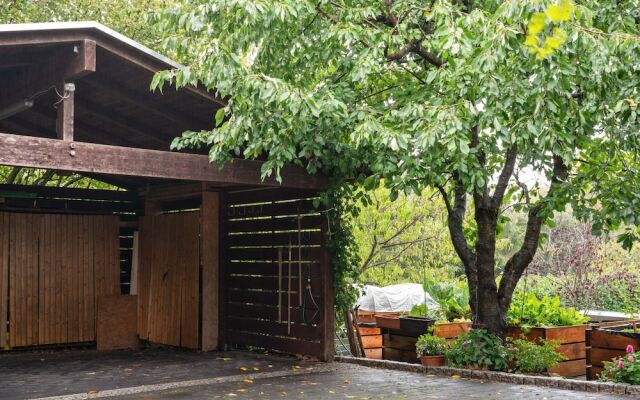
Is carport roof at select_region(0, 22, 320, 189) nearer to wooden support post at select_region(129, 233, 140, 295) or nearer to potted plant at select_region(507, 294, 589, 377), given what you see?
wooden support post at select_region(129, 233, 140, 295)

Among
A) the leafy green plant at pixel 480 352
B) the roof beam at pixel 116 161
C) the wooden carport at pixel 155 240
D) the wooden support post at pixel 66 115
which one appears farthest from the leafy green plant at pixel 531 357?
the wooden support post at pixel 66 115

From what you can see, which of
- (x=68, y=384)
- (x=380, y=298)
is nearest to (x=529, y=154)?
(x=68, y=384)

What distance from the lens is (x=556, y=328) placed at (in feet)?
33.0

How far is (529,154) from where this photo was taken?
293 inches

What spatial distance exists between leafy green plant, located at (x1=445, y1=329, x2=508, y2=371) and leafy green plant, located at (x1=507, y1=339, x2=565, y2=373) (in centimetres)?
15

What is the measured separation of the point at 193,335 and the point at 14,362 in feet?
8.24

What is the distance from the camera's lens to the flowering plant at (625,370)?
776 cm

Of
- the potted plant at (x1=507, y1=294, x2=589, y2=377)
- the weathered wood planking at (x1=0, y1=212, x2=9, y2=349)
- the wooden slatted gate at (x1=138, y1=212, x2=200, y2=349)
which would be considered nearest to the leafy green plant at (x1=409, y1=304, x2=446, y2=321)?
the potted plant at (x1=507, y1=294, x2=589, y2=377)

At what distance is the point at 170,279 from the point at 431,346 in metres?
4.35

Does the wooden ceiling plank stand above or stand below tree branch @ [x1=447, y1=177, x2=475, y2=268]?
above

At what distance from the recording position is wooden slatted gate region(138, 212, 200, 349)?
11203 millimetres

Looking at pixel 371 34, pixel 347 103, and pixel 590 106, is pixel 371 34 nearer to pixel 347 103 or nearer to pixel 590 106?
pixel 347 103

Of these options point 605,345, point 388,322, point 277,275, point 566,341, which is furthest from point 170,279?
point 605,345

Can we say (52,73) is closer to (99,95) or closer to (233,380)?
(99,95)
